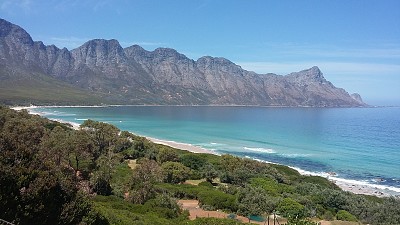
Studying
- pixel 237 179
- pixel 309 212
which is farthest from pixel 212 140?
pixel 309 212

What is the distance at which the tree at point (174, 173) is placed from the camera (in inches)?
1690

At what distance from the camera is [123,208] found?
84.1 feet

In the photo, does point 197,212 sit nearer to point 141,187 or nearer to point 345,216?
point 141,187

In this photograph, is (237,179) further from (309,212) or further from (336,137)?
(336,137)

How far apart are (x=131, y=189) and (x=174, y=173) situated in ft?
40.3

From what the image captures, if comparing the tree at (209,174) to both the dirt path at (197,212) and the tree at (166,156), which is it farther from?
the dirt path at (197,212)

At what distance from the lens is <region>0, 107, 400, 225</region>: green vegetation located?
15.5m

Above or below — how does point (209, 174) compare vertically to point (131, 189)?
below

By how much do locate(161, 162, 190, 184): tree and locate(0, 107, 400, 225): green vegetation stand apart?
0.39ft

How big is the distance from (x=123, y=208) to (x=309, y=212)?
607 inches

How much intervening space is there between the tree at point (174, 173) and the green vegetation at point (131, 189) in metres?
0.12

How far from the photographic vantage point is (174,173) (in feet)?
144

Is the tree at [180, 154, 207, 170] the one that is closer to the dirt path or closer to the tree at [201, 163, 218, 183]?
the tree at [201, 163, 218, 183]

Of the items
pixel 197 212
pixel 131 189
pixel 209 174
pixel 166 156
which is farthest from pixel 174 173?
pixel 197 212
